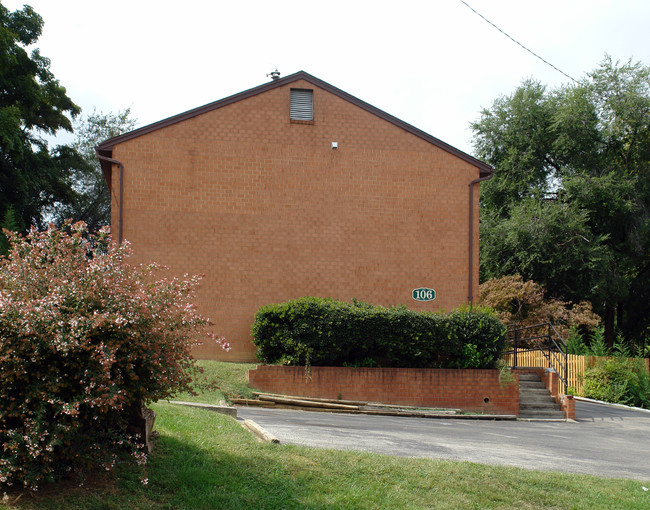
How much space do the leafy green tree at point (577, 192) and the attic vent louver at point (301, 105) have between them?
44.4 ft

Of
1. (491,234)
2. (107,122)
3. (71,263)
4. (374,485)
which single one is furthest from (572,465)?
(107,122)

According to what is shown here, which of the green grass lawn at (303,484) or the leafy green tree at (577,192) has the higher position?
the leafy green tree at (577,192)

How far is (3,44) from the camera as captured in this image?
82.3 feet

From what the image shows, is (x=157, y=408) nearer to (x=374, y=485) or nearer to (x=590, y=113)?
(x=374, y=485)

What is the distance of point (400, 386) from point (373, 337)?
1291mm

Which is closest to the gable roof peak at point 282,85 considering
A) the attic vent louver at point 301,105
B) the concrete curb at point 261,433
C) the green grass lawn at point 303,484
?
the attic vent louver at point 301,105

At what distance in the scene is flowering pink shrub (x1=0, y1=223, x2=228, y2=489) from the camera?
5441 millimetres

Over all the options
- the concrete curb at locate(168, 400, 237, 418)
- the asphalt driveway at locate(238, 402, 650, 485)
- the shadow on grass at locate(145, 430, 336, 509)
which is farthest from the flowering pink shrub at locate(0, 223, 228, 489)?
the concrete curb at locate(168, 400, 237, 418)

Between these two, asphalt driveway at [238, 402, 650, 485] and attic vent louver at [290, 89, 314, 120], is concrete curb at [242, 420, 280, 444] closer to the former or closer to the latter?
asphalt driveway at [238, 402, 650, 485]

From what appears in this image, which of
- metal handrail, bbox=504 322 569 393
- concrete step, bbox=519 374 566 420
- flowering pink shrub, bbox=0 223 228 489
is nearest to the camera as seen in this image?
flowering pink shrub, bbox=0 223 228 489

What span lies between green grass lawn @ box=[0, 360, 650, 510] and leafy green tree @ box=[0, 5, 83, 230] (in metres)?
20.7

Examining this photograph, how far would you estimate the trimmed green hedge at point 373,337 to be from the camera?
52.0 feet

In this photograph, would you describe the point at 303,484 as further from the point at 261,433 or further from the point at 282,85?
the point at 282,85

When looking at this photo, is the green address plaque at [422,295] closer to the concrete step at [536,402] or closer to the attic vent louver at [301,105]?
the concrete step at [536,402]
